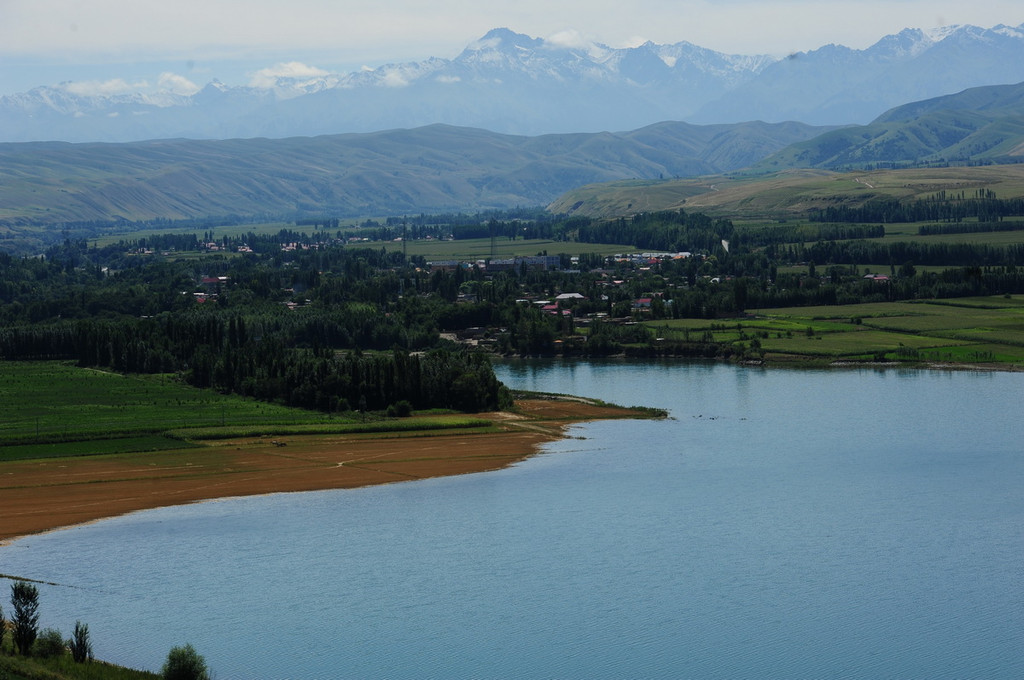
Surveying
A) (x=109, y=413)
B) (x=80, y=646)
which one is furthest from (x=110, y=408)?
(x=80, y=646)

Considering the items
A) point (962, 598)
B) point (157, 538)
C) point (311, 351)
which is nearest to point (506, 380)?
point (311, 351)

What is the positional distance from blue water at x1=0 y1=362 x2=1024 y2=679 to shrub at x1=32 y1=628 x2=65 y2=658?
0.97 meters

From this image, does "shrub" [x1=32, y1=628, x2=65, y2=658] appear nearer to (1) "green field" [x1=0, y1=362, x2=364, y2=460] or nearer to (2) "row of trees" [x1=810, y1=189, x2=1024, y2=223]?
(1) "green field" [x1=0, y1=362, x2=364, y2=460]

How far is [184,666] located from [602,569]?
10.7 m

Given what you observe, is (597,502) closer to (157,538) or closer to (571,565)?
(571,565)

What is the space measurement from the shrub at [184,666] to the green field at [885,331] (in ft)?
153

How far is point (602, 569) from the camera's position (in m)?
31.9

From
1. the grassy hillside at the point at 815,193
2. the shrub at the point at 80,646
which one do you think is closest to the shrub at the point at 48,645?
the shrub at the point at 80,646

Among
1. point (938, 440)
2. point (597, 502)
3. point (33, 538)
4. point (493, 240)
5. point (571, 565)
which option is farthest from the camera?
point (493, 240)

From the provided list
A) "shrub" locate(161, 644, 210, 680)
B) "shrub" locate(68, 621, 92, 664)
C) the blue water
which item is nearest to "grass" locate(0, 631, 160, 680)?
"shrub" locate(68, 621, 92, 664)

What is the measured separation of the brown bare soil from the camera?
38250 millimetres

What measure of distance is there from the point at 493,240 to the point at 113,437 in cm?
10695

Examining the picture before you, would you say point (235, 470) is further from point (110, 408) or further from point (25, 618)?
point (25, 618)

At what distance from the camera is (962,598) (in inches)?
1161
